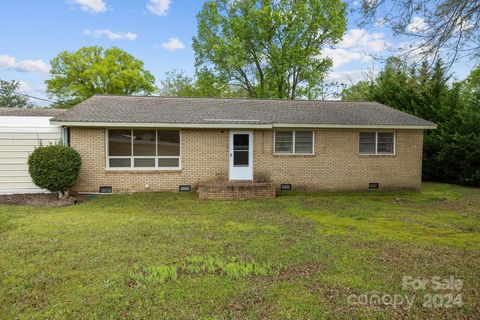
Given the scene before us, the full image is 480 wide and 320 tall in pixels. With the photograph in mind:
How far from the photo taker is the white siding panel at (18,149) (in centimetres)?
1109

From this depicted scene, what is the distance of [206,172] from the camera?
1227 centimetres

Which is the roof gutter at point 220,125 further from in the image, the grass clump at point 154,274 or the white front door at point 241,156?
the grass clump at point 154,274

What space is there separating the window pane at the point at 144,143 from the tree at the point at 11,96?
4834 centimetres

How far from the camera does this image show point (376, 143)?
43.7 feet

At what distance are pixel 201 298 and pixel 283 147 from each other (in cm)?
934

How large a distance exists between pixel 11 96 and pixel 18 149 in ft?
163

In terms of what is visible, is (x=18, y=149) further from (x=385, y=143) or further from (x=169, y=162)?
(x=385, y=143)

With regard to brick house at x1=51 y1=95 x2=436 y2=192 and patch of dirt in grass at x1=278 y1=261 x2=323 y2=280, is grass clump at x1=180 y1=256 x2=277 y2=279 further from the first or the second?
brick house at x1=51 y1=95 x2=436 y2=192

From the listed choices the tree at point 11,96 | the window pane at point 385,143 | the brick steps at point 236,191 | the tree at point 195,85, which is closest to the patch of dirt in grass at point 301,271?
the brick steps at point 236,191

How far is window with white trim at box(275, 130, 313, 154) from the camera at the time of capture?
41.7 ft

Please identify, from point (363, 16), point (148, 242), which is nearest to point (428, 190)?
point (363, 16)

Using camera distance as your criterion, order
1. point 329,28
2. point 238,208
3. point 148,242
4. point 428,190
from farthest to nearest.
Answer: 1. point 329,28
2. point 428,190
3. point 238,208
4. point 148,242

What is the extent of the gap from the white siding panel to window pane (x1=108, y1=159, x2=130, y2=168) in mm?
1937

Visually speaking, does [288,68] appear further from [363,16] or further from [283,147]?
[363,16]
